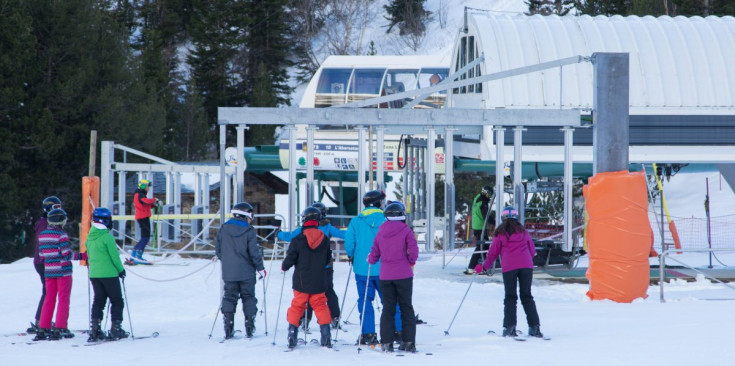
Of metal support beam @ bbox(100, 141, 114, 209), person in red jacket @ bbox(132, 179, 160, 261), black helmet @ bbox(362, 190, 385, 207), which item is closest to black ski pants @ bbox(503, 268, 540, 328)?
black helmet @ bbox(362, 190, 385, 207)

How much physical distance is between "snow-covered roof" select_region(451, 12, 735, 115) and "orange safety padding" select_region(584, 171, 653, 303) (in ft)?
19.7

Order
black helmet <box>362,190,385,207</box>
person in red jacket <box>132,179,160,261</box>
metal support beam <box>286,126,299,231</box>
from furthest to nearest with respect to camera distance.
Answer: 1. person in red jacket <box>132,179,160,261</box>
2. metal support beam <box>286,126,299,231</box>
3. black helmet <box>362,190,385,207</box>

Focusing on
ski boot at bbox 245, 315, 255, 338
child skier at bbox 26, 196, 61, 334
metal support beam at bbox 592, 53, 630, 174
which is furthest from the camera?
metal support beam at bbox 592, 53, 630, 174

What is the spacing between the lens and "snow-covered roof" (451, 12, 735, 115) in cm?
1958

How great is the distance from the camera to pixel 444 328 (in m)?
11.2

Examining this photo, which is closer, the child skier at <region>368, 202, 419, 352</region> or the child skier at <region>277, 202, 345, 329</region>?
the child skier at <region>368, 202, 419, 352</region>

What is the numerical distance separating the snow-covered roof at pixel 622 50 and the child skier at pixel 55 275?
1085 centimetres

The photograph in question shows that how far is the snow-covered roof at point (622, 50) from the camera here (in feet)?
64.2

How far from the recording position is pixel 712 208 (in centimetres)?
3291

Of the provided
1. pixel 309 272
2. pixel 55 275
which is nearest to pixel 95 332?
pixel 55 275

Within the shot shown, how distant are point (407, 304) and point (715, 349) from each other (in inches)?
124

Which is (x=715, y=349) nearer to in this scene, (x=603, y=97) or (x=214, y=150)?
(x=603, y=97)

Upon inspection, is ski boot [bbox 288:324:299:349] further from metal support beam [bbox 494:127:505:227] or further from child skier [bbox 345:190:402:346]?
metal support beam [bbox 494:127:505:227]

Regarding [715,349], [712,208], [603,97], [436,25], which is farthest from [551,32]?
[436,25]
